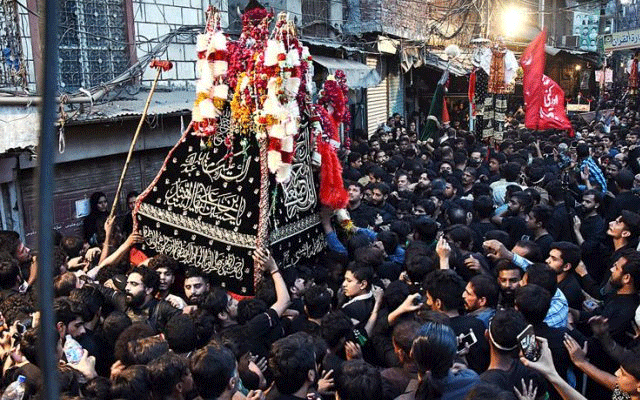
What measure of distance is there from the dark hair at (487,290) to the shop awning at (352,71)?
7.95 meters

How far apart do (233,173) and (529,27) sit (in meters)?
24.6

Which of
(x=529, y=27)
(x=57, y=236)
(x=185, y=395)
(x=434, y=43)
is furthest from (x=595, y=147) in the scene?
(x=529, y=27)

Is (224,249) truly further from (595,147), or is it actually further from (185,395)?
(595,147)

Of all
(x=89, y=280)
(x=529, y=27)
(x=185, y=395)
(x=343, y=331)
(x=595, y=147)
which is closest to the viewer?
(x=185, y=395)

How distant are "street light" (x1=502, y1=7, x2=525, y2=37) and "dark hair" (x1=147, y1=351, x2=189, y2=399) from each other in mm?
23201

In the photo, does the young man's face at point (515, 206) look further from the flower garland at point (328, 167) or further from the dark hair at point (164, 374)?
the dark hair at point (164, 374)

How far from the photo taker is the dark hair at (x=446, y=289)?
4316 mm

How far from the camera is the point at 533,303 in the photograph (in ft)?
13.2

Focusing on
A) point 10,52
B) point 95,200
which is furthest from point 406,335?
point 10,52

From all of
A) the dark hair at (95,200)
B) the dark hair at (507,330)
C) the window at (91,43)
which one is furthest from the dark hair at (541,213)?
the window at (91,43)

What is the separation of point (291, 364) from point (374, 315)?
1.43 meters

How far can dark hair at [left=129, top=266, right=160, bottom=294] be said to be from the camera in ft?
16.3

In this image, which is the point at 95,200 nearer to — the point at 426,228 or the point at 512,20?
the point at 426,228

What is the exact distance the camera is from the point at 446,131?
1513 centimetres
